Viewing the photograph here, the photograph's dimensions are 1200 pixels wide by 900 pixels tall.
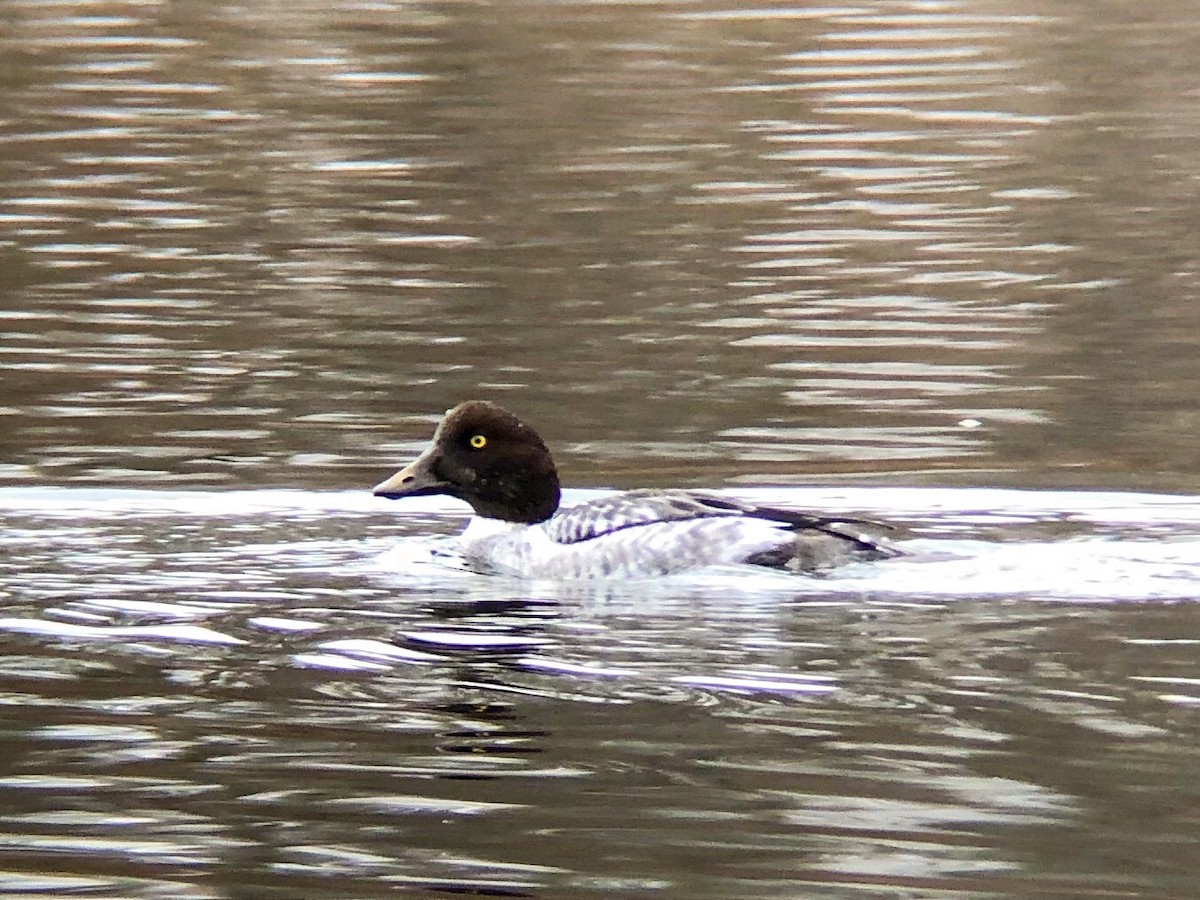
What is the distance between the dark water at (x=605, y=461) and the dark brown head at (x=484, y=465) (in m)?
0.28

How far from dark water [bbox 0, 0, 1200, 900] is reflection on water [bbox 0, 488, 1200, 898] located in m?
0.02

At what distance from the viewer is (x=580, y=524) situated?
1032 cm

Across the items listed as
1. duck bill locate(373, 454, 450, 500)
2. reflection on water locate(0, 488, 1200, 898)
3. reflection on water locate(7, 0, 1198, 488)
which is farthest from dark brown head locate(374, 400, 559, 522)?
reflection on water locate(7, 0, 1198, 488)

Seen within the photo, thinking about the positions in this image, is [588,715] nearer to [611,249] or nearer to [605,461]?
[605,461]

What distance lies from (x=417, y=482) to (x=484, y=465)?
0.27m

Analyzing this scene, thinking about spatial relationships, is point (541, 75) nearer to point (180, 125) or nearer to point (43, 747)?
point (180, 125)

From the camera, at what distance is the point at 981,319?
1561 cm

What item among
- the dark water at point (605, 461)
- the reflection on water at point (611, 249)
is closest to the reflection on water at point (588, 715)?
the dark water at point (605, 461)

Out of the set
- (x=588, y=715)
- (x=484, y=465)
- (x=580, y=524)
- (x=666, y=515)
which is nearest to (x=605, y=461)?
(x=484, y=465)

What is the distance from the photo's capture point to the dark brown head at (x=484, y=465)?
10750mm

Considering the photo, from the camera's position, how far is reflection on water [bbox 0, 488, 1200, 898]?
6394mm

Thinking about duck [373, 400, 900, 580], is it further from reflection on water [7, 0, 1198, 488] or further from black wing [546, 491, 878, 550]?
reflection on water [7, 0, 1198, 488]

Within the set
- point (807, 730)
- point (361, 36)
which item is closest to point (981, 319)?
point (807, 730)

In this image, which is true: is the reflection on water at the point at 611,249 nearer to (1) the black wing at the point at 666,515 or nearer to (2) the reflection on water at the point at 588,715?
(1) the black wing at the point at 666,515
